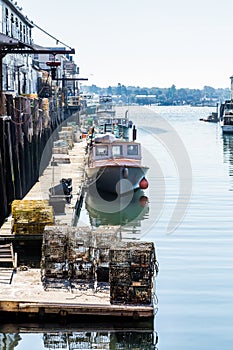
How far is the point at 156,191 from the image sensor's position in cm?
4075

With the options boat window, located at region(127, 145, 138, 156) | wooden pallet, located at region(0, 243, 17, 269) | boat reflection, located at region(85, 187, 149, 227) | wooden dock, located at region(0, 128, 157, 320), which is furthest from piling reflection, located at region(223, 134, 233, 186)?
wooden dock, located at region(0, 128, 157, 320)

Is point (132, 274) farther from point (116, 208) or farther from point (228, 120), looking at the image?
point (228, 120)

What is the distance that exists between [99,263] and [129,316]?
217cm

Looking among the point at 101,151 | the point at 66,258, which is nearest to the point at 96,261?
the point at 66,258

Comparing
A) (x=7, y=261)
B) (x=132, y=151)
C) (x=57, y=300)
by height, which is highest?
(x=132, y=151)

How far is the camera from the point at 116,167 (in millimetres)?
36469

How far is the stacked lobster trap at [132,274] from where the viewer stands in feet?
51.2

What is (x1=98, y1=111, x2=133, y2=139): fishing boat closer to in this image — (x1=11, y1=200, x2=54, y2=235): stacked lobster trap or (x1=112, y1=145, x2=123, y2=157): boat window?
(x1=112, y1=145, x2=123, y2=157): boat window

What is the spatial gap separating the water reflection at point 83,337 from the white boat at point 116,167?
69.2 ft

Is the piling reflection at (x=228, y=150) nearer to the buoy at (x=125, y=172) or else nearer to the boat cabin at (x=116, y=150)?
the boat cabin at (x=116, y=150)

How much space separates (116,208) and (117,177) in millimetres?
2100

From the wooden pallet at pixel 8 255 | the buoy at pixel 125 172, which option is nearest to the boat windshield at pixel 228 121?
the buoy at pixel 125 172

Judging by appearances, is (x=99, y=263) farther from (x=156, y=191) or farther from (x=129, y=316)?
(x=156, y=191)

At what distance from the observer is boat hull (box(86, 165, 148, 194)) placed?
1438 inches
